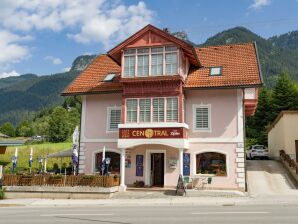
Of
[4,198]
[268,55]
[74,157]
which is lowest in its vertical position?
[4,198]

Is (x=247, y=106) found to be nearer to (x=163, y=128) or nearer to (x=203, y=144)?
(x=203, y=144)

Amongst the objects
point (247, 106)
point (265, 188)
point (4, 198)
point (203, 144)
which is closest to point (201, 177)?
point (203, 144)

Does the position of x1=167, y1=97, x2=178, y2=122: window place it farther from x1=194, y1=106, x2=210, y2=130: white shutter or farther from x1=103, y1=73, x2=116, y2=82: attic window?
x1=103, y1=73, x2=116, y2=82: attic window

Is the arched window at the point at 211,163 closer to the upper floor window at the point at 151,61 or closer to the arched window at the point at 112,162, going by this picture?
the arched window at the point at 112,162

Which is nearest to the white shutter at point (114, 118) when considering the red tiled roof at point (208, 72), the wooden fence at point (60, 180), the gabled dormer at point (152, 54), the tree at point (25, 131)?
the red tiled roof at point (208, 72)

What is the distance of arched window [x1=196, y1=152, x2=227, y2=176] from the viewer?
977 inches

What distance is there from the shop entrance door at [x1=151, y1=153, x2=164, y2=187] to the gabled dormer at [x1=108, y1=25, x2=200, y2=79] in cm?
582

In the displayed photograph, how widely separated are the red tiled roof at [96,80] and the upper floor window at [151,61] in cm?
194

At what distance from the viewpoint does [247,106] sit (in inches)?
1167

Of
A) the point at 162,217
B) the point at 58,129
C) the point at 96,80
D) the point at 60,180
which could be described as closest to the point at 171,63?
the point at 96,80

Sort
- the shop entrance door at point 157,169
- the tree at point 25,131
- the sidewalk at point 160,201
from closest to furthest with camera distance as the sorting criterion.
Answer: the sidewalk at point 160,201
the shop entrance door at point 157,169
the tree at point 25,131

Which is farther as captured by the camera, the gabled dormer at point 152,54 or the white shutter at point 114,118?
the white shutter at point 114,118

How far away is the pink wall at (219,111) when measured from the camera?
24.9m

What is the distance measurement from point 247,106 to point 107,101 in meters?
11.1
